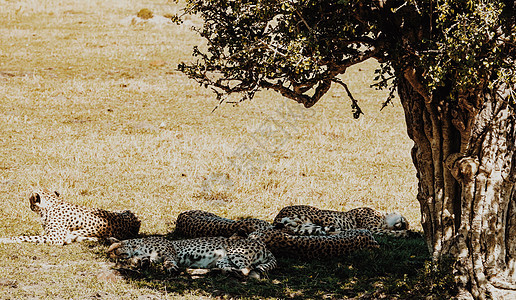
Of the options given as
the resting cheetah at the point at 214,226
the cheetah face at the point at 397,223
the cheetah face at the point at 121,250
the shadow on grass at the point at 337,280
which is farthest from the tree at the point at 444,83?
the cheetah face at the point at 397,223

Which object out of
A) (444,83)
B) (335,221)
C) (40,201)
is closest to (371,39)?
(444,83)

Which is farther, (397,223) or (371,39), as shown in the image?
(397,223)

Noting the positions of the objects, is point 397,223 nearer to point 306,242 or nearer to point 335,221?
point 335,221

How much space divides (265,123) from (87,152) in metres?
5.59

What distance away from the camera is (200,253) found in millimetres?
8219

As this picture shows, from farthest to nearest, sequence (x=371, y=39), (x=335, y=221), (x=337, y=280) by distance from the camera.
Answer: (x=335, y=221) < (x=337, y=280) < (x=371, y=39)

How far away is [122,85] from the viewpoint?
71.3 ft

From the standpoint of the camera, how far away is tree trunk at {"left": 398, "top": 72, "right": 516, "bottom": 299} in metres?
6.64

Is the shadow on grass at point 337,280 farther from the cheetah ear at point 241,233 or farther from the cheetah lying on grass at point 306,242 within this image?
the cheetah ear at point 241,233

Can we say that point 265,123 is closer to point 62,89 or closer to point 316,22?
point 62,89

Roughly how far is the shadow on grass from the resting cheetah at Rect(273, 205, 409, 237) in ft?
3.71

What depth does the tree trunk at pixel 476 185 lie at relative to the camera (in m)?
6.64

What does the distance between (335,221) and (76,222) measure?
3.91 m

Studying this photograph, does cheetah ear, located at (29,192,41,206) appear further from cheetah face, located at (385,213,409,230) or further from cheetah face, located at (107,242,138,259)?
cheetah face, located at (385,213,409,230)
